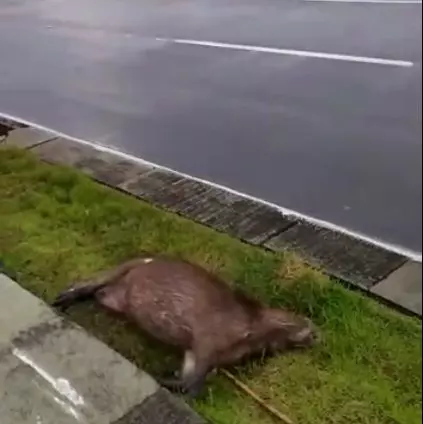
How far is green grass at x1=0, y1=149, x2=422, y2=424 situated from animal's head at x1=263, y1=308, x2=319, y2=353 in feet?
0.05

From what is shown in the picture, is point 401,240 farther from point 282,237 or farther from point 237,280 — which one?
point 237,280

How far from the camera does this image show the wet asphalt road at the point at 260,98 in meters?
0.48

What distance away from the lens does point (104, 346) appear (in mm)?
1096

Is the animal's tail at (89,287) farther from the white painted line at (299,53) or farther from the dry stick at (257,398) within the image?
the white painted line at (299,53)

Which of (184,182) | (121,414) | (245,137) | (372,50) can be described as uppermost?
(372,50)

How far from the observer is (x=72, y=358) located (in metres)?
1.08

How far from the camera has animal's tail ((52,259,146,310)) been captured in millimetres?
1212

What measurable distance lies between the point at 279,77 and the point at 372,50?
11 cm

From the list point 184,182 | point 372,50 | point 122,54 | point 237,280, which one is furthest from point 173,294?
point 372,50

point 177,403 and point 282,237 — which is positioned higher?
point 282,237

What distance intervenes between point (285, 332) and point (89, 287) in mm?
344

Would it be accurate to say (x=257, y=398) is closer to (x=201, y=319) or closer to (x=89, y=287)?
(x=201, y=319)

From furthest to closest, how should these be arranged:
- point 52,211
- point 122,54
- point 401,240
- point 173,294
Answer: point 52,211 < point 173,294 < point 122,54 < point 401,240

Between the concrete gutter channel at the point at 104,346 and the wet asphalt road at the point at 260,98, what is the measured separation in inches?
2.6
